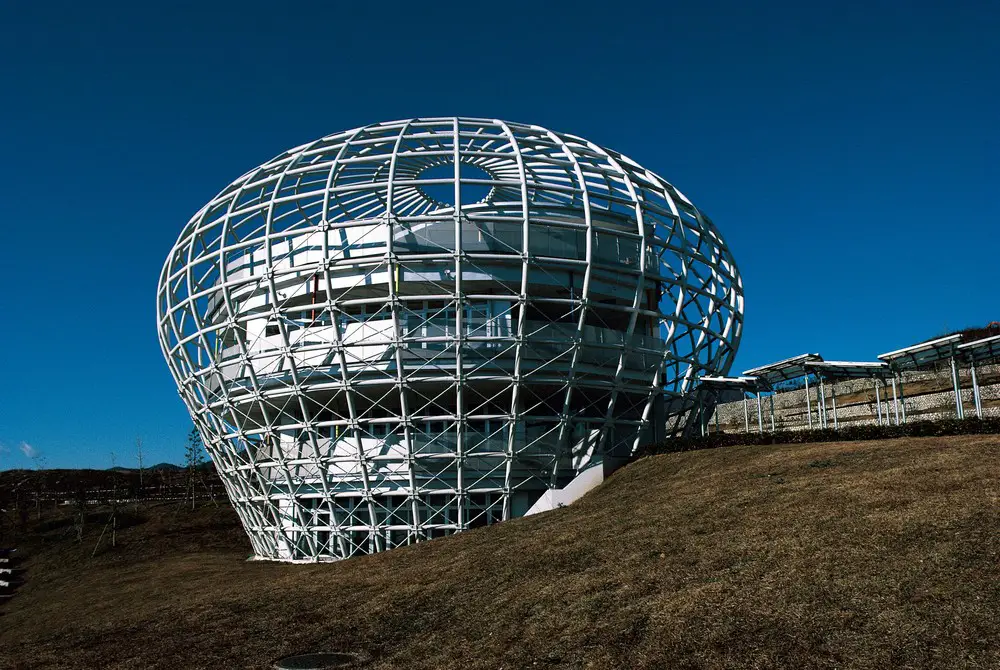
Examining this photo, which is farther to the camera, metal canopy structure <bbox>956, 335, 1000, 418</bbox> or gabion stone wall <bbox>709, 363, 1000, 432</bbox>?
gabion stone wall <bbox>709, 363, 1000, 432</bbox>

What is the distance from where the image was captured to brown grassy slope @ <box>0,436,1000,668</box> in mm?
11664

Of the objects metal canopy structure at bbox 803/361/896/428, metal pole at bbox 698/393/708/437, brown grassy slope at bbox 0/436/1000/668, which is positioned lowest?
brown grassy slope at bbox 0/436/1000/668

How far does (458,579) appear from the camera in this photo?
19.1m

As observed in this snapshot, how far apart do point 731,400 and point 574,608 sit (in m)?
53.9

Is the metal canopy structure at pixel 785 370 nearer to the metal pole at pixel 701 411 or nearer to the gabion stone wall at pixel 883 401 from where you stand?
the metal pole at pixel 701 411

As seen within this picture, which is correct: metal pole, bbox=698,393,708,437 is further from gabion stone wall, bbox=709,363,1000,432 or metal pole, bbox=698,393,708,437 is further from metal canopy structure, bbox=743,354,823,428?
gabion stone wall, bbox=709,363,1000,432

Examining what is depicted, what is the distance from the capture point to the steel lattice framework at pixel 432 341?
31.5 meters

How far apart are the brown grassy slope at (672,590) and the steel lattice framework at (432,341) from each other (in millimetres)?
6093

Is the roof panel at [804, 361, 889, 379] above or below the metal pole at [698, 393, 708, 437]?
above

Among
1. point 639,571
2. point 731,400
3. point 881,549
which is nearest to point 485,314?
point 639,571

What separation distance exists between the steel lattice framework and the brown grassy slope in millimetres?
6093

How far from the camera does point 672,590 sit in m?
14.5

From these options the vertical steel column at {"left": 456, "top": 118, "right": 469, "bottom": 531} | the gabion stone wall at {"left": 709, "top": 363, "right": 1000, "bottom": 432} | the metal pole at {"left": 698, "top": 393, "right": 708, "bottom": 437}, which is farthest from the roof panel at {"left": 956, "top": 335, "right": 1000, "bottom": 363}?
the vertical steel column at {"left": 456, "top": 118, "right": 469, "bottom": 531}

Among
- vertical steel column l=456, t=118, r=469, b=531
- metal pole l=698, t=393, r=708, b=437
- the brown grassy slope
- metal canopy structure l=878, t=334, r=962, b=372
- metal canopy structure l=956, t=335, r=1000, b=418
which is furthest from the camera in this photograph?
metal pole l=698, t=393, r=708, b=437
